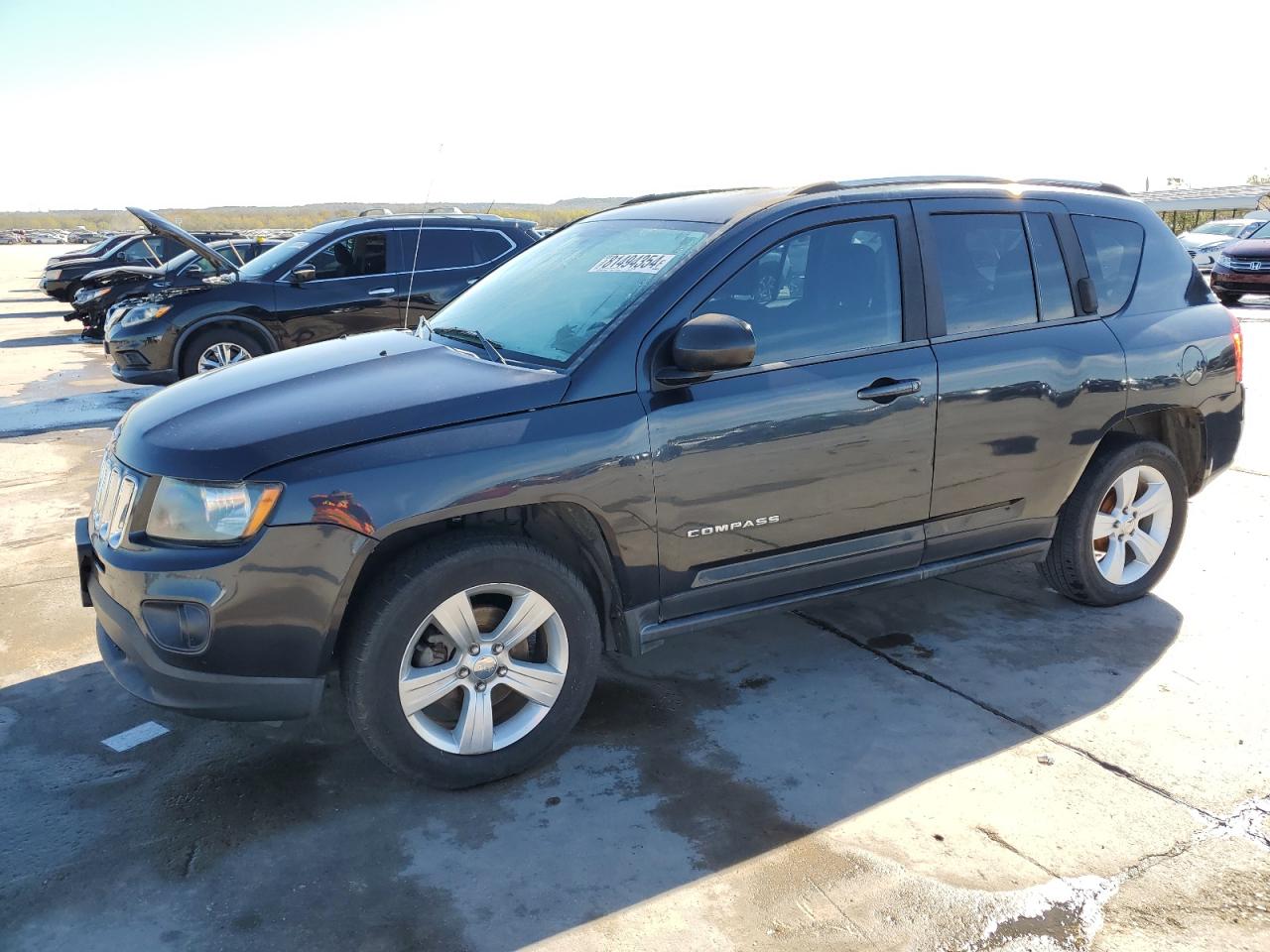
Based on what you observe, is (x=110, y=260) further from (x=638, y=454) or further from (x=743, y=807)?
(x=743, y=807)

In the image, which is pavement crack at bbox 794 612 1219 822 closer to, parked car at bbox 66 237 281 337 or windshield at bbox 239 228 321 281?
windshield at bbox 239 228 321 281

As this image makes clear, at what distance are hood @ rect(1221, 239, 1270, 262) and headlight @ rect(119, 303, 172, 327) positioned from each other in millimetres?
17917

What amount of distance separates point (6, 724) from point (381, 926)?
1.98m

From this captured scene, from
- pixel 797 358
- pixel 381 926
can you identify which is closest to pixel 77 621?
pixel 381 926

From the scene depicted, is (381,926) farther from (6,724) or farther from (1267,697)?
(1267,697)

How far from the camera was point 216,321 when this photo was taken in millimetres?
9602

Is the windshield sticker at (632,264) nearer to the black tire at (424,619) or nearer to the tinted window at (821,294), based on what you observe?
the tinted window at (821,294)

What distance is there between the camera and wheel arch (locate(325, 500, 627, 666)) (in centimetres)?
313

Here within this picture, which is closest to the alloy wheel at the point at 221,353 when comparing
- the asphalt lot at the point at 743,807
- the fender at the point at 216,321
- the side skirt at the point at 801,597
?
the fender at the point at 216,321

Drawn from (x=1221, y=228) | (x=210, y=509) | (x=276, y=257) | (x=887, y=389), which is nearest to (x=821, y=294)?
(x=887, y=389)

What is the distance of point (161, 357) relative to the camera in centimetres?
965

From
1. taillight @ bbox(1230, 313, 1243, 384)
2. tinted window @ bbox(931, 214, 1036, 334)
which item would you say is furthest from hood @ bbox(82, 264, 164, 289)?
taillight @ bbox(1230, 313, 1243, 384)

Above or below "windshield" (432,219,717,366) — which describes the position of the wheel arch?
below

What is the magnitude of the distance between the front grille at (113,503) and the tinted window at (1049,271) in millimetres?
3510
